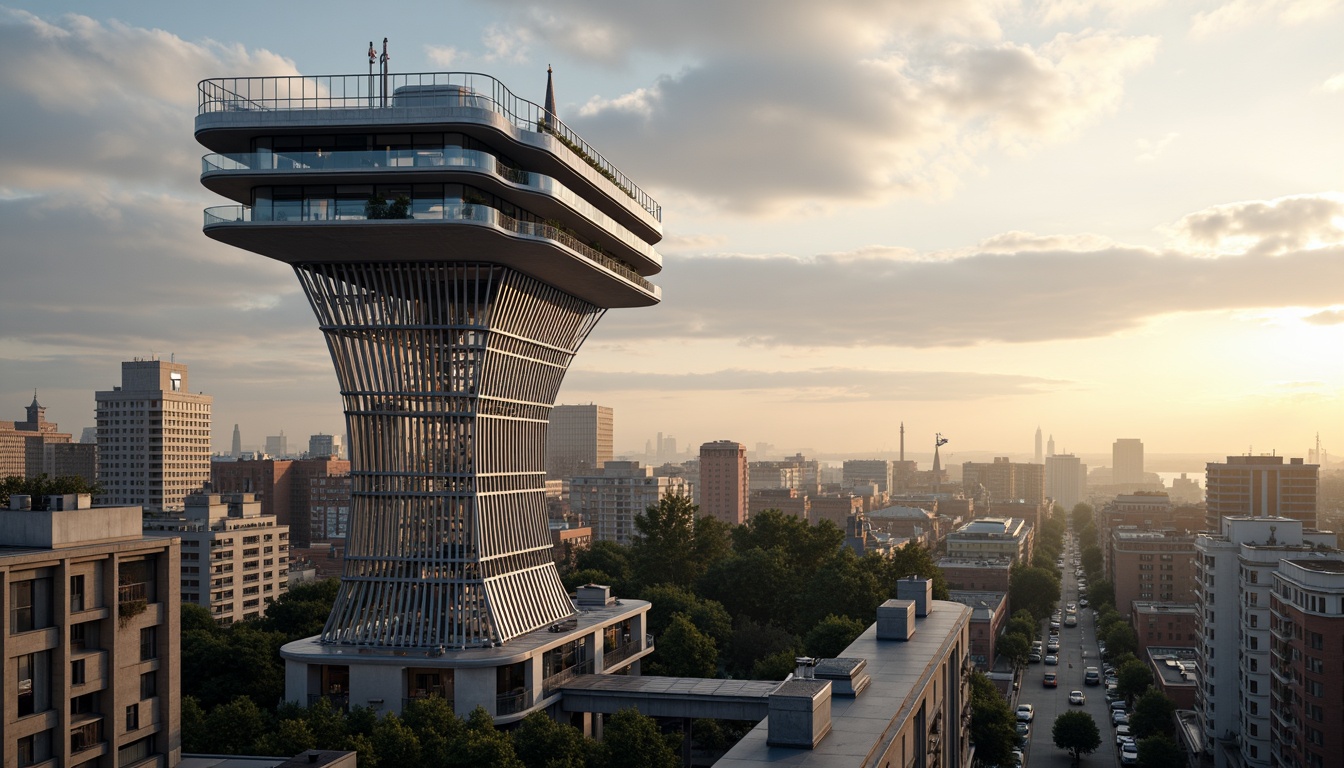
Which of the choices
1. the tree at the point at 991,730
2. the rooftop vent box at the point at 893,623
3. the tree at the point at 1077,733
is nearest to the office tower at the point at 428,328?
the rooftop vent box at the point at 893,623

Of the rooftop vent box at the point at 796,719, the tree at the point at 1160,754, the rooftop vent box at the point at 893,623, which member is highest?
the rooftop vent box at the point at 796,719

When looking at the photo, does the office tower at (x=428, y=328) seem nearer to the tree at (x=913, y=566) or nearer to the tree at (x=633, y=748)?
the tree at (x=633, y=748)

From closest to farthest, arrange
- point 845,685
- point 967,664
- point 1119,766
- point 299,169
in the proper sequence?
point 845,685, point 299,169, point 967,664, point 1119,766

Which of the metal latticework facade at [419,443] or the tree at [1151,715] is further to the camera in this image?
the tree at [1151,715]

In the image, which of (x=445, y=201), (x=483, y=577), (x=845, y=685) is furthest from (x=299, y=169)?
(x=845, y=685)

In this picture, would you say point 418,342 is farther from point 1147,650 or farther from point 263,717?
point 1147,650

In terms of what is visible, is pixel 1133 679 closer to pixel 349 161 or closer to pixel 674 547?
pixel 674 547
